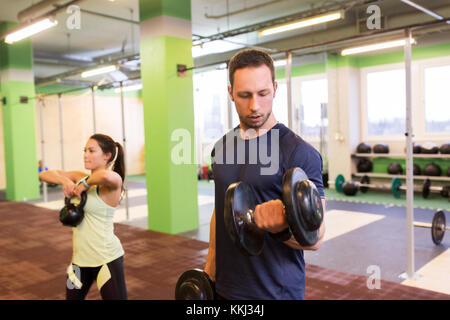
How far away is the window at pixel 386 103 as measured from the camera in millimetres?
7992

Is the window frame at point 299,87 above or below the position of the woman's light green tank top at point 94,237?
above

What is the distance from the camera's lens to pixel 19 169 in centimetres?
788

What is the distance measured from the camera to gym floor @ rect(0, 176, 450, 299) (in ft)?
10.2

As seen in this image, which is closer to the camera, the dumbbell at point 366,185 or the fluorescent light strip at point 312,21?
the fluorescent light strip at point 312,21

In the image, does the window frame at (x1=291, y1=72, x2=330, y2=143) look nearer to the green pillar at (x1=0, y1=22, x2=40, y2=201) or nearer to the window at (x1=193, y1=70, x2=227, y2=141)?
the window at (x1=193, y1=70, x2=227, y2=141)

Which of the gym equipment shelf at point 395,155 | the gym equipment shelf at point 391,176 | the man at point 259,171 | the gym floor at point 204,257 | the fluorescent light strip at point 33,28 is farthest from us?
the gym equipment shelf at point 391,176

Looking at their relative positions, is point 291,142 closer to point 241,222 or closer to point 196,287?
point 241,222

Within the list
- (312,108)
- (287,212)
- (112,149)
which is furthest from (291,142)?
(312,108)

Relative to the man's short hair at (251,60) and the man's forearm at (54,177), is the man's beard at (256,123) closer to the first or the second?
the man's short hair at (251,60)

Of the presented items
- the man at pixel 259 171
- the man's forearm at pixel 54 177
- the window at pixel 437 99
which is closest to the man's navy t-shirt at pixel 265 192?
the man at pixel 259 171

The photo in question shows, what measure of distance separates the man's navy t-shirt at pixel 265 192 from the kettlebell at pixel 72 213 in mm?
1099

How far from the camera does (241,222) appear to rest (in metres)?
0.89
